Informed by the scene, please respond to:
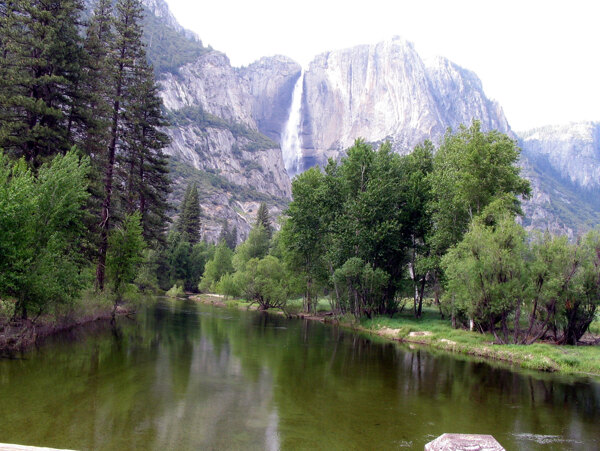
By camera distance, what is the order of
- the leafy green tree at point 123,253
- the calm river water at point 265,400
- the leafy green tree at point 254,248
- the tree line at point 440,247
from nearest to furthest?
the calm river water at point 265,400 → the tree line at point 440,247 → the leafy green tree at point 123,253 → the leafy green tree at point 254,248

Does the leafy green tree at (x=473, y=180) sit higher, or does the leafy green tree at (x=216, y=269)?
the leafy green tree at (x=473, y=180)

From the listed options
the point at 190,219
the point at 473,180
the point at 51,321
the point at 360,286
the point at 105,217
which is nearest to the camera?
the point at 51,321

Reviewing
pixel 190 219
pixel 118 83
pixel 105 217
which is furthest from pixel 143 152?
pixel 190 219

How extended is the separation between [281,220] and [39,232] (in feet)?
106

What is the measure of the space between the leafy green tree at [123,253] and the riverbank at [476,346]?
2056 centimetres

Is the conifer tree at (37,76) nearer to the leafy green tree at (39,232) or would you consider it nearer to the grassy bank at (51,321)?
the leafy green tree at (39,232)

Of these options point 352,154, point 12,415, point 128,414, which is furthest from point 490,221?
point 12,415

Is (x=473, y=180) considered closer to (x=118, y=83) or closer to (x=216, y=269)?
(x=118, y=83)

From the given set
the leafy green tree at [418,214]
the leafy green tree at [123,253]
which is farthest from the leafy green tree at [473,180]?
the leafy green tree at [123,253]

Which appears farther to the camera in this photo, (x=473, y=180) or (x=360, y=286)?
(x=360, y=286)

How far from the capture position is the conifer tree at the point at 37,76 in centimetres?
2184

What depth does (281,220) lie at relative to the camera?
162 ft

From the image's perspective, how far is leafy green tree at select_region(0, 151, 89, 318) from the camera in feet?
52.0

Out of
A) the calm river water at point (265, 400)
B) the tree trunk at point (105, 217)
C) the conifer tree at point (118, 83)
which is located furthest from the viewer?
the conifer tree at point (118, 83)
